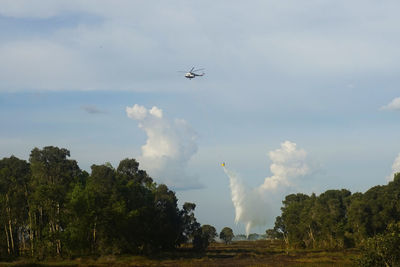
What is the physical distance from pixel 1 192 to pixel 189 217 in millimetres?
63306

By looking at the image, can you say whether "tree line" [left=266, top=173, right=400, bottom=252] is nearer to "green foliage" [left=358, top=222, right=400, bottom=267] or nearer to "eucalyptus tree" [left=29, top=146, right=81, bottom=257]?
"green foliage" [left=358, top=222, right=400, bottom=267]

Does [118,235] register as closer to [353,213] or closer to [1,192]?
[1,192]

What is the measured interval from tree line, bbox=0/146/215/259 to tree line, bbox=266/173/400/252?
51192mm

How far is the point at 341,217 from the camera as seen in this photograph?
138 m

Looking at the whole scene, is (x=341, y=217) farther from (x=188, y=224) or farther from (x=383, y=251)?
(x=383, y=251)

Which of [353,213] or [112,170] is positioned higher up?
[112,170]

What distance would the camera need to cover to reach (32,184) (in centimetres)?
8600

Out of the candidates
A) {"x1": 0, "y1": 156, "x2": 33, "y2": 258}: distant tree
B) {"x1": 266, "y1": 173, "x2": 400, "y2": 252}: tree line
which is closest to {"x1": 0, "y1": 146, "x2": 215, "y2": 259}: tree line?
{"x1": 0, "y1": 156, "x2": 33, "y2": 258}: distant tree

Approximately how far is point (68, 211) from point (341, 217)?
88.1 metres

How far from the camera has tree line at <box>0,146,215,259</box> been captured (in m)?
82.5

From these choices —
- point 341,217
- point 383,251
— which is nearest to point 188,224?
point 341,217

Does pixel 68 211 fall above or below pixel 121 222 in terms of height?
above

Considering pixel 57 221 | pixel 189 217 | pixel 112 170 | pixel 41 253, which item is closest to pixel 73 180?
pixel 112 170

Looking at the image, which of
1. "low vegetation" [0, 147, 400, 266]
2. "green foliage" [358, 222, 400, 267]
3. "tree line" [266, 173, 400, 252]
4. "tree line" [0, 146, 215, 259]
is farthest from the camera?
"tree line" [266, 173, 400, 252]
